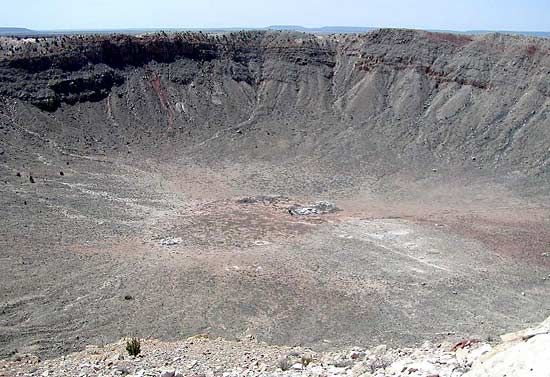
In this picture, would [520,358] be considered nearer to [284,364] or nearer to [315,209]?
[284,364]

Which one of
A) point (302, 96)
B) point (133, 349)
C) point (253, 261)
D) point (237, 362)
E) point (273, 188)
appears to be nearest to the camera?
point (237, 362)

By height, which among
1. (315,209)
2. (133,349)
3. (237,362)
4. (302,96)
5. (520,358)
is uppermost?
(520,358)

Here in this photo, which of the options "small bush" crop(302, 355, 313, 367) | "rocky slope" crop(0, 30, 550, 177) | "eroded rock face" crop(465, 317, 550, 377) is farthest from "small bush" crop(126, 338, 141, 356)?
"rocky slope" crop(0, 30, 550, 177)

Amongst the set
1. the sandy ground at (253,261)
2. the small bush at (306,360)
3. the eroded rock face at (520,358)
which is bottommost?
the sandy ground at (253,261)

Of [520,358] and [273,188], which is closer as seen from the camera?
[520,358]

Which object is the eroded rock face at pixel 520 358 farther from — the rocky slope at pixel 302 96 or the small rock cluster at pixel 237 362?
the rocky slope at pixel 302 96

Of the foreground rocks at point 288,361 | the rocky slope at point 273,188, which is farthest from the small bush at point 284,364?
the rocky slope at point 273,188

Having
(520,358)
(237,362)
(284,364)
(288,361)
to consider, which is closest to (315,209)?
(237,362)

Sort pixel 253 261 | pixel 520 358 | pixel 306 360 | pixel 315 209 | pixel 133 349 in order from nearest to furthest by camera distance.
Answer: pixel 520 358, pixel 306 360, pixel 133 349, pixel 253 261, pixel 315 209

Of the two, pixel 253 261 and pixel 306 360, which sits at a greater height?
pixel 306 360
